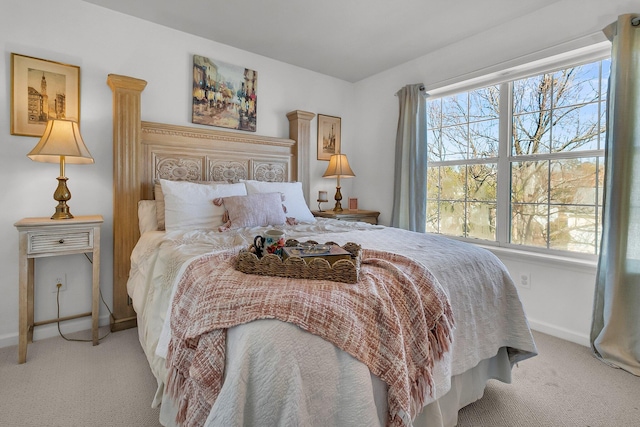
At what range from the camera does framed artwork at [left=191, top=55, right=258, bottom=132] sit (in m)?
3.04

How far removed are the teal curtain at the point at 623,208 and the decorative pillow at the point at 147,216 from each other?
125 inches

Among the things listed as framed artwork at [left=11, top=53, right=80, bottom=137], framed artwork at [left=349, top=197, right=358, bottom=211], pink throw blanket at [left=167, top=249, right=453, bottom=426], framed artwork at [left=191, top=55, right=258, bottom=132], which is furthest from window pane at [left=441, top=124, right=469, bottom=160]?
framed artwork at [left=11, top=53, right=80, bottom=137]

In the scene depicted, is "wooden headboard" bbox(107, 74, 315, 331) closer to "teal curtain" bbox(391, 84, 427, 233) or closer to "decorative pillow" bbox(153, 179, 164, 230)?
"decorative pillow" bbox(153, 179, 164, 230)

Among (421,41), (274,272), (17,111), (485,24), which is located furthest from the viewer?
(421,41)

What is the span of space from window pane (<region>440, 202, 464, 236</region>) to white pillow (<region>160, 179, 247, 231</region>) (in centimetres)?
227

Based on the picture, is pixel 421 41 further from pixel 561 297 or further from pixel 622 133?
pixel 561 297

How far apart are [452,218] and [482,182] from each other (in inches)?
18.5

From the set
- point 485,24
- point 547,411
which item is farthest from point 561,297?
point 485,24

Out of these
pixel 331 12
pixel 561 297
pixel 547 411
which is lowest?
pixel 547 411

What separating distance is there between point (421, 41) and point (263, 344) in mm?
3208

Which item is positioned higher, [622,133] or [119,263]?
[622,133]

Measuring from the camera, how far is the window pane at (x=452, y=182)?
3291 mm

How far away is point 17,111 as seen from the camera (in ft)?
7.39

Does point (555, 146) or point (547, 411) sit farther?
point (555, 146)
